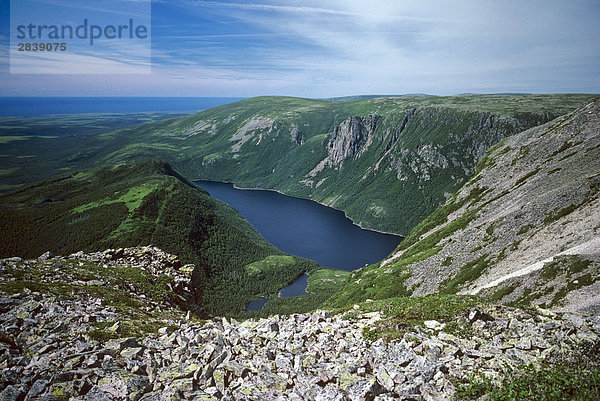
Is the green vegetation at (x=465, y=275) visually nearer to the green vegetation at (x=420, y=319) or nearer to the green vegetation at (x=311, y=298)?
the green vegetation at (x=420, y=319)

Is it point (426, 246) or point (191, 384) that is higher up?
point (191, 384)

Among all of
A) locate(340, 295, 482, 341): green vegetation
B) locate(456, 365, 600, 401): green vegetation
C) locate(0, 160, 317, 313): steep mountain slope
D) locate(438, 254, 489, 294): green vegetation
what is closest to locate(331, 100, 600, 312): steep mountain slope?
locate(438, 254, 489, 294): green vegetation

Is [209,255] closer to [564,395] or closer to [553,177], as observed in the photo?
[553,177]

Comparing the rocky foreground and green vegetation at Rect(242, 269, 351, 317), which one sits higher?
the rocky foreground

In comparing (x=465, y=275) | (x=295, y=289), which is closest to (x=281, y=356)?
(x=465, y=275)

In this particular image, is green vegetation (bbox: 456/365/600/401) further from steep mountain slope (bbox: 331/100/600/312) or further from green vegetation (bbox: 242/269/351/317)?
green vegetation (bbox: 242/269/351/317)

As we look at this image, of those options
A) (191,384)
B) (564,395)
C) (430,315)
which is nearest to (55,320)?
(191,384)
